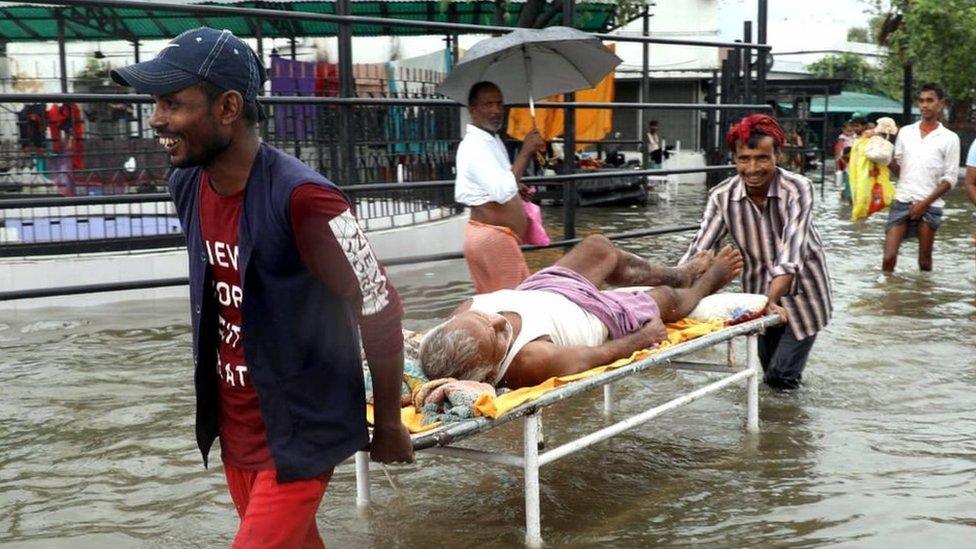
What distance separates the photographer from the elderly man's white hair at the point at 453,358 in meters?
3.99

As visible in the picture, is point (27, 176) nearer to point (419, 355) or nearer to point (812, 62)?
point (419, 355)

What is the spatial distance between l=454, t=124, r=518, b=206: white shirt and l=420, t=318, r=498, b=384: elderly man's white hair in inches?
79.0

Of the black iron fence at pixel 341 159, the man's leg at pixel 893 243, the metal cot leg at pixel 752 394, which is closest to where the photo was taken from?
the metal cot leg at pixel 752 394

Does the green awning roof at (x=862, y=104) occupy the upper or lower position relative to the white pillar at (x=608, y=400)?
upper

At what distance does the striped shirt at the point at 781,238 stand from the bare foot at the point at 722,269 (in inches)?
3.2

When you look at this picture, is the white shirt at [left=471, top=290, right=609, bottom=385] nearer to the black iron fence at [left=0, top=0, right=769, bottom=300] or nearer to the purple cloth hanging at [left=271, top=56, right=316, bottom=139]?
the black iron fence at [left=0, top=0, right=769, bottom=300]

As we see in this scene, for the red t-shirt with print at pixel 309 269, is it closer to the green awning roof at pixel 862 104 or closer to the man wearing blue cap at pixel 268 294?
the man wearing blue cap at pixel 268 294

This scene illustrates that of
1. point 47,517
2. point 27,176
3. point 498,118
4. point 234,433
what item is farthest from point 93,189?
point 234,433

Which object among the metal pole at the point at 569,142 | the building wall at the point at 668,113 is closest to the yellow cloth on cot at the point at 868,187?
the metal pole at the point at 569,142

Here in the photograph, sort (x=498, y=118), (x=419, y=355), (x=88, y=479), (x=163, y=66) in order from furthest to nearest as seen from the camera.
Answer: (x=498, y=118) < (x=88, y=479) < (x=419, y=355) < (x=163, y=66)

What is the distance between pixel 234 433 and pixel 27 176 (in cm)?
730

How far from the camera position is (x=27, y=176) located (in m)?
9.14

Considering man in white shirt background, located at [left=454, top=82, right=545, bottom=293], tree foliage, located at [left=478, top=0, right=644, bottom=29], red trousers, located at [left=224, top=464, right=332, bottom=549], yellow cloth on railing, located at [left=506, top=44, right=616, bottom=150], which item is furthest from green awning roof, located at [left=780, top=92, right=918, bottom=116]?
red trousers, located at [left=224, top=464, right=332, bottom=549]

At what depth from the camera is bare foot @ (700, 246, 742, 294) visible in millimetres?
5749
